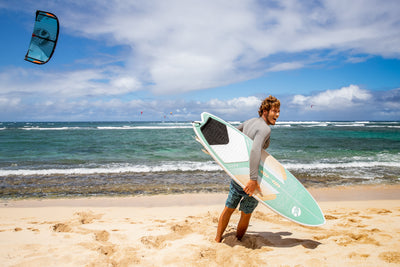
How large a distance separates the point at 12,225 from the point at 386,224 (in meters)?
6.27

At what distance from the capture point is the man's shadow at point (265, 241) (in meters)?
3.05

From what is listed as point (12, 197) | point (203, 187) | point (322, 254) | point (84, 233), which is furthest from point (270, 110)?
point (12, 197)

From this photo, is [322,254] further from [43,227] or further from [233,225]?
[43,227]

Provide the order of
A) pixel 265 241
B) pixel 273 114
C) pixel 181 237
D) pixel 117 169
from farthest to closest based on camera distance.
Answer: pixel 117 169, pixel 181 237, pixel 265 241, pixel 273 114

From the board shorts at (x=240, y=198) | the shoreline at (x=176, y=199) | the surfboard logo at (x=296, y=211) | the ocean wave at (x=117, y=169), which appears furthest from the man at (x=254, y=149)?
the ocean wave at (x=117, y=169)

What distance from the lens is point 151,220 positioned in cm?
425

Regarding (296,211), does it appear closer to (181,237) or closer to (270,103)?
(270,103)

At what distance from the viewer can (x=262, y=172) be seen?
9.90ft

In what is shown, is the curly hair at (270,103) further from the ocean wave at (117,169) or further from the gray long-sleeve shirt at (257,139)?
the ocean wave at (117,169)

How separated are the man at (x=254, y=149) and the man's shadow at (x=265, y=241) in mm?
204

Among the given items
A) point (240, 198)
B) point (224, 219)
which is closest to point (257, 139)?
point (240, 198)

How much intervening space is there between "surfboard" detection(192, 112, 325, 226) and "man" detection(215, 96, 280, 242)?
0.13 meters

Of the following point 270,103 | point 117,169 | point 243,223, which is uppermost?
point 270,103

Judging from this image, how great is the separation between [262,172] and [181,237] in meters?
1.54
